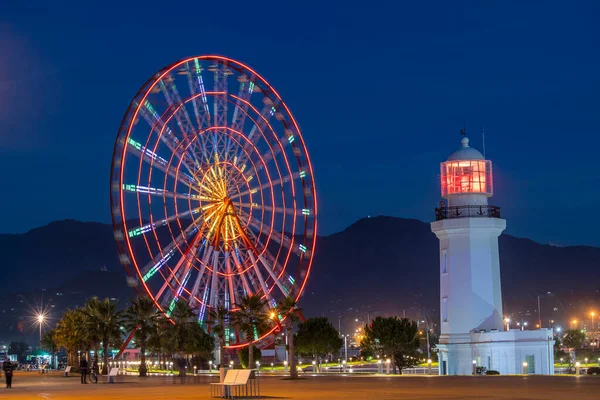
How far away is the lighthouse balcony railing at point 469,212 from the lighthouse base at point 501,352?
5.80 m

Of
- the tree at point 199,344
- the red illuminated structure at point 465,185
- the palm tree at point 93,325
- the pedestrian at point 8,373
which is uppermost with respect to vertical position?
the red illuminated structure at point 465,185

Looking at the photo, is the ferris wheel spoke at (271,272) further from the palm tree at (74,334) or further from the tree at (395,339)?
the palm tree at (74,334)

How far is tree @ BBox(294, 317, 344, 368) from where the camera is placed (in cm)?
7788

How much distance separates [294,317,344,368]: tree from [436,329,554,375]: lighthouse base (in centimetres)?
2734

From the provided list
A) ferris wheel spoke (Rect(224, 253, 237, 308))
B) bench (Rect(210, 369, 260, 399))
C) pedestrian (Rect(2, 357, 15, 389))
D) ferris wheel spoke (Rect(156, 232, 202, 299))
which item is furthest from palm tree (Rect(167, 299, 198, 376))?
bench (Rect(210, 369, 260, 399))

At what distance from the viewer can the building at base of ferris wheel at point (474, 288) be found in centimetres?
4934

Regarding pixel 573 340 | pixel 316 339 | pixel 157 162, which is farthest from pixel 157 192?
pixel 573 340

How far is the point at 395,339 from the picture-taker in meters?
68.7

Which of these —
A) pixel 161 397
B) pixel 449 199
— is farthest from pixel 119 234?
pixel 161 397

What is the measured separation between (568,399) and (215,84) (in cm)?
3985

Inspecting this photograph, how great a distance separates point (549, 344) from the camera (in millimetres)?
50312

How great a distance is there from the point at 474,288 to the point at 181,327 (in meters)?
19.4

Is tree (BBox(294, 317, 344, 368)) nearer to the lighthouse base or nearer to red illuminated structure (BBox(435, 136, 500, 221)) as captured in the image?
the lighthouse base

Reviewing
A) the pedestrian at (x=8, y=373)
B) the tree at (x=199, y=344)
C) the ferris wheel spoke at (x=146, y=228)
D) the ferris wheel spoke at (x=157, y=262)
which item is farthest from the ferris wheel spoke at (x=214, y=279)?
the pedestrian at (x=8, y=373)
